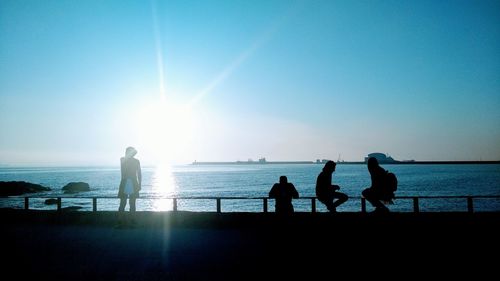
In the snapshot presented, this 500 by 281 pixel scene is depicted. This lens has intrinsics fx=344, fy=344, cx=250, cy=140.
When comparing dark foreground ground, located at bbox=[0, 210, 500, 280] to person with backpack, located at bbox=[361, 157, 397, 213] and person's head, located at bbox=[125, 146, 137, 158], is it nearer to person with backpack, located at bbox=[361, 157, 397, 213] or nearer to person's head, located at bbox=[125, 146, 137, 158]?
person with backpack, located at bbox=[361, 157, 397, 213]

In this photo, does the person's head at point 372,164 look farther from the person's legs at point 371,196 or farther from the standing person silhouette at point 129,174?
the standing person silhouette at point 129,174

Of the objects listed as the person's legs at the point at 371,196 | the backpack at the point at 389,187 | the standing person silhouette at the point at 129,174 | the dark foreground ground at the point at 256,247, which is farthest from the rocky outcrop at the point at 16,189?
the backpack at the point at 389,187

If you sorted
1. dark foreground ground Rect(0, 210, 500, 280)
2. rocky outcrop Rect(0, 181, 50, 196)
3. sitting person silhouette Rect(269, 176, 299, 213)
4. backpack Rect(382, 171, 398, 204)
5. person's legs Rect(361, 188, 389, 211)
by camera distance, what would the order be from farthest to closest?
rocky outcrop Rect(0, 181, 50, 196), sitting person silhouette Rect(269, 176, 299, 213), person's legs Rect(361, 188, 389, 211), backpack Rect(382, 171, 398, 204), dark foreground ground Rect(0, 210, 500, 280)

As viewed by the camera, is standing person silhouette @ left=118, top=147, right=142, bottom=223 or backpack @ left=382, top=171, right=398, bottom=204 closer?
backpack @ left=382, top=171, right=398, bottom=204

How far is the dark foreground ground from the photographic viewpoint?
6.55 metres

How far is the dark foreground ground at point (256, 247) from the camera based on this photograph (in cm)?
655

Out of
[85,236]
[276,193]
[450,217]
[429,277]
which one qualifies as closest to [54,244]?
[85,236]

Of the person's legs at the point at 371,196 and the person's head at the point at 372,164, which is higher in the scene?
the person's head at the point at 372,164

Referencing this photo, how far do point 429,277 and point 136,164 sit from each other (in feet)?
27.7

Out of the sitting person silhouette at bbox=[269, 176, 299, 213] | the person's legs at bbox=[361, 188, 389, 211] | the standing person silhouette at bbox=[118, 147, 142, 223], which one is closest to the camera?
the person's legs at bbox=[361, 188, 389, 211]

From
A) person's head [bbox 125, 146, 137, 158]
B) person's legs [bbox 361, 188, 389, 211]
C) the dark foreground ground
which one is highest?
person's head [bbox 125, 146, 137, 158]

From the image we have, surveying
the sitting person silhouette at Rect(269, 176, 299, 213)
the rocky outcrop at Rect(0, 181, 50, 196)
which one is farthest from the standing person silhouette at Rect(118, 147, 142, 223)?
the rocky outcrop at Rect(0, 181, 50, 196)

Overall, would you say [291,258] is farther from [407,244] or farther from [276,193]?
[407,244]

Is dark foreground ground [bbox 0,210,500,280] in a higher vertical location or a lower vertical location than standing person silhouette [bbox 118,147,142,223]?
lower
